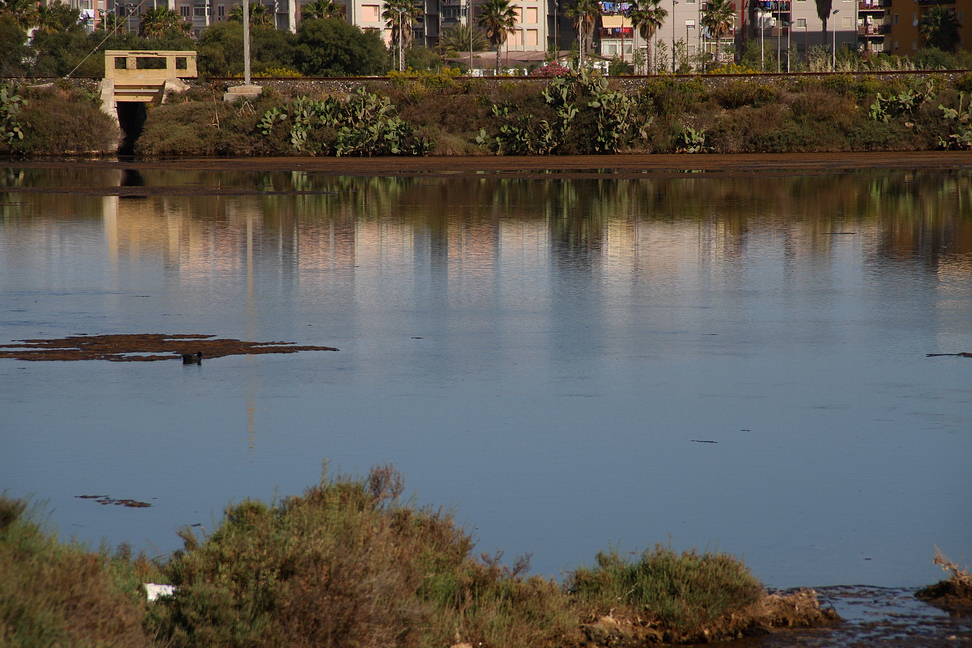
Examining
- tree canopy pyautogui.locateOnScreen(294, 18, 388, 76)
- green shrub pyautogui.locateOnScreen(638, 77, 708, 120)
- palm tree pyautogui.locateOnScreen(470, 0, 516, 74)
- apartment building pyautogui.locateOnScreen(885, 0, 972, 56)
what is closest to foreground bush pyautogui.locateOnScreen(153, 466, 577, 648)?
green shrub pyautogui.locateOnScreen(638, 77, 708, 120)

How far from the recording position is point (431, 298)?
44.9 feet

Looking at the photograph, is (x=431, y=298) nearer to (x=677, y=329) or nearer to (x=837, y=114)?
(x=677, y=329)

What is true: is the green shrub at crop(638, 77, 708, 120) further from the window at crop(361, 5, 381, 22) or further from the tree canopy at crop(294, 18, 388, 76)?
the window at crop(361, 5, 381, 22)

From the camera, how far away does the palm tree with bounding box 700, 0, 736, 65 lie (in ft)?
334

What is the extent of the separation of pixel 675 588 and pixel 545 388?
14.0 feet

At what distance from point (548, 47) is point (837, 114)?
80.6 metres

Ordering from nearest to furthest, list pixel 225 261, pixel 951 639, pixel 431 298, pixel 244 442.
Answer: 1. pixel 951 639
2. pixel 244 442
3. pixel 431 298
4. pixel 225 261

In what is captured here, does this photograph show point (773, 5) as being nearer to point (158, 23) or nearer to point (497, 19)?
point (497, 19)

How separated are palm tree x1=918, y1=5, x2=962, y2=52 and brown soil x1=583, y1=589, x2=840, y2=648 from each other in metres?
106

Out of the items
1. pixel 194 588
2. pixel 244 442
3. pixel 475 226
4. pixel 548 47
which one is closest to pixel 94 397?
pixel 244 442

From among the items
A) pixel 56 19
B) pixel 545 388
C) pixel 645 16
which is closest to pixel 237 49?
pixel 56 19

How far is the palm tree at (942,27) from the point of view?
102 metres

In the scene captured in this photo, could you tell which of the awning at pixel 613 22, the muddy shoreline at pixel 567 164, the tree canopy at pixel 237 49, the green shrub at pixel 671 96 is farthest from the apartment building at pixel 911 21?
the muddy shoreline at pixel 567 164

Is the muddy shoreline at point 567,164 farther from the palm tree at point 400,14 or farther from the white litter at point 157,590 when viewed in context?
the palm tree at point 400,14
